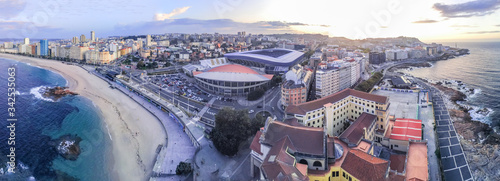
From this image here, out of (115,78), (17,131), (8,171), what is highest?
(115,78)

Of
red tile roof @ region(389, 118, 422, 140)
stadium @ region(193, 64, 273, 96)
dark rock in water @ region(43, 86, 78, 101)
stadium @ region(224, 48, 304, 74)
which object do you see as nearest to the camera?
red tile roof @ region(389, 118, 422, 140)

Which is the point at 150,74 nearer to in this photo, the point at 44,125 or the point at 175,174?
the point at 44,125

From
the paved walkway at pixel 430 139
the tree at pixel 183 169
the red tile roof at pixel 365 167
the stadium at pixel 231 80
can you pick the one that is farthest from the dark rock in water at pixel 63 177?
the paved walkway at pixel 430 139

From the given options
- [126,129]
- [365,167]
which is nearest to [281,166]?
[365,167]

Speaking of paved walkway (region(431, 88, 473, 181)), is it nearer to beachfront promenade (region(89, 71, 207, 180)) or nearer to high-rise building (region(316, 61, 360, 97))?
high-rise building (region(316, 61, 360, 97))

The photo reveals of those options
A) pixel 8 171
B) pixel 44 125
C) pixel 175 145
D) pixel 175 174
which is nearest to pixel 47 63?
pixel 44 125

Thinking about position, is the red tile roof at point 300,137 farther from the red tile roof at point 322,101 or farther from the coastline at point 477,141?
the coastline at point 477,141

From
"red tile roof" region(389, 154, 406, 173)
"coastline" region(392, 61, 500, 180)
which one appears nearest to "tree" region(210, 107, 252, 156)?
"red tile roof" region(389, 154, 406, 173)
